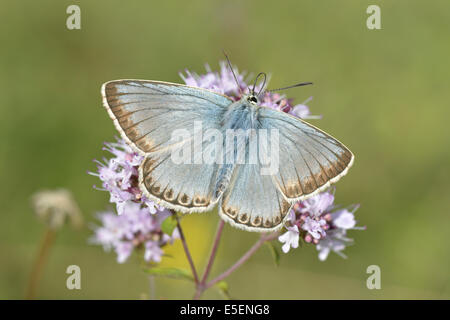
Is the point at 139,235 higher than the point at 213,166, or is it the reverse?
the point at 213,166

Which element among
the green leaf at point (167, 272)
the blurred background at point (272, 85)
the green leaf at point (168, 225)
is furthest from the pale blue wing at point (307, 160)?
the blurred background at point (272, 85)

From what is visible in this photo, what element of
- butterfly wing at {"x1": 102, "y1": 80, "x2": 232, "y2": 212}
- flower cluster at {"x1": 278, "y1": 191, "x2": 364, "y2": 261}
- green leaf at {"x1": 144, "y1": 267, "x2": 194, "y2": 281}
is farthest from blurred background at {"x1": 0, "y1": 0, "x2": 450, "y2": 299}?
butterfly wing at {"x1": 102, "y1": 80, "x2": 232, "y2": 212}

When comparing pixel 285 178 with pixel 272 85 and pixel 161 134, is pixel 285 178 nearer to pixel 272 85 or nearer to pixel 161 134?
pixel 161 134

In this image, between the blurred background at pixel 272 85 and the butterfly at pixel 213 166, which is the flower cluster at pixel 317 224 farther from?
the blurred background at pixel 272 85

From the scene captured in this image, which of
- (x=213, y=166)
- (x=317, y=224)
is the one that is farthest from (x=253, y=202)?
(x=317, y=224)

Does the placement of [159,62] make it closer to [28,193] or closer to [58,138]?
[58,138]

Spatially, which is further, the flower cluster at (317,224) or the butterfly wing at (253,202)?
the flower cluster at (317,224)

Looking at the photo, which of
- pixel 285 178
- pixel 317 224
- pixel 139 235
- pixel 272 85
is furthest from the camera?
pixel 272 85

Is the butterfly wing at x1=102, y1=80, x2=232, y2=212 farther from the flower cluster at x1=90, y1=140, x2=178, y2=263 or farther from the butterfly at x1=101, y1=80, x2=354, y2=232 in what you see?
the flower cluster at x1=90, y1=140, x2=178, y2=263
